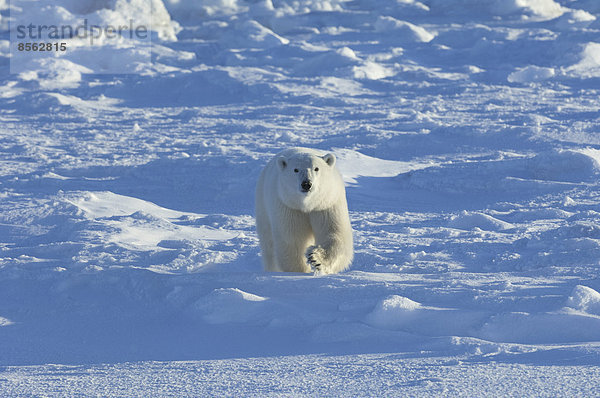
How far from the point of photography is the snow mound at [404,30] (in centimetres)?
1816

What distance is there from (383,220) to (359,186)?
1.15 m

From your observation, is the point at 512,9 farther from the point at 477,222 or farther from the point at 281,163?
the point at 281,163

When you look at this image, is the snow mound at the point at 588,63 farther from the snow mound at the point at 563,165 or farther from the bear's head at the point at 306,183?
the bear's head at the point at 306,183

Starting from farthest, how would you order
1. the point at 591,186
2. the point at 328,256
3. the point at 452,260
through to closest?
the point at 591,186, the point at 452,260, the point at 328,256

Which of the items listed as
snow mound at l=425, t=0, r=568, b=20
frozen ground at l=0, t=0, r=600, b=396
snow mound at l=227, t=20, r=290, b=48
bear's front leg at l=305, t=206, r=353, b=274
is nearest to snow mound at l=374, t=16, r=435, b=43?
frozen ground at l=0, t=0, r=600, b=396

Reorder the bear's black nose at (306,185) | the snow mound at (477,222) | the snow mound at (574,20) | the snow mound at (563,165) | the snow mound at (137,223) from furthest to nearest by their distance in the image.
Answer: the snow mound at (574,20)
the snow mound at (563,165)
the snow mound at (477,222)
the snow mound at (137,223)
the bear's black nose at (306,185)

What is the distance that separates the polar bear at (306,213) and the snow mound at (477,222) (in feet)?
5.55

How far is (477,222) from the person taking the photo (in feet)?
18.4

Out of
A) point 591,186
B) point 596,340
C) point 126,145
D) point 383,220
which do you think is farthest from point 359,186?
point 596,340

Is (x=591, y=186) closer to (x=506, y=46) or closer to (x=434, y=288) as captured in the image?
(x=434, y=288)

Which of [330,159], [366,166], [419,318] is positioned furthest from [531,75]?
[419,318]

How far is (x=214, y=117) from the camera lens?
37.9 ft

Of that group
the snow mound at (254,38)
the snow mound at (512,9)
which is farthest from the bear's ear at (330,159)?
the snow mound at (512,9)

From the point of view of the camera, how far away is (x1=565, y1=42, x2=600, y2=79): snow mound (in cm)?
1412
